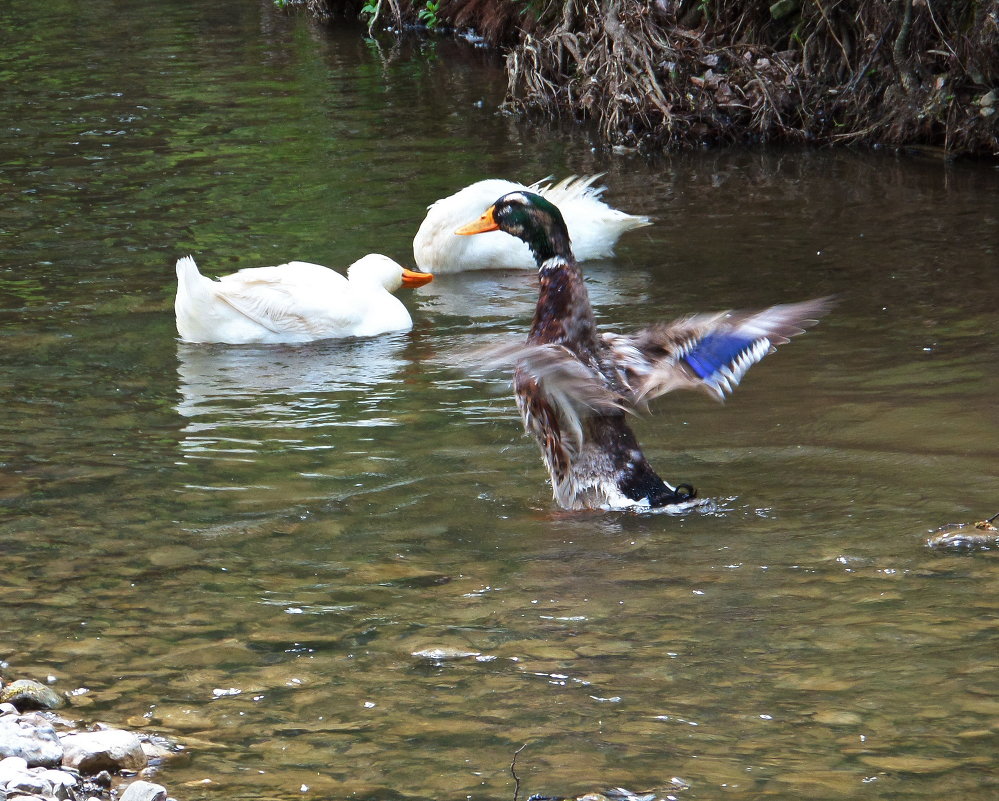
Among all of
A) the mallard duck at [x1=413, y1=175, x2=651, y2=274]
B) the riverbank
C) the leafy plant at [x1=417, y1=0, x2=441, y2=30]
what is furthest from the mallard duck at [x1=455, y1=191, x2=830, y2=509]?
the leafy plant at [x1=417, y1=0, x2=441, y2=30]

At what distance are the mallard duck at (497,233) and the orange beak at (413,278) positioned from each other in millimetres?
459

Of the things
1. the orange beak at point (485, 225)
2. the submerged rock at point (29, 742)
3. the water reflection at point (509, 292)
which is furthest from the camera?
the water reflection at point (509, 292)

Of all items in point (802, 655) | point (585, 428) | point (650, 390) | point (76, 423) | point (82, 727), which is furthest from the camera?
point (76, 423)

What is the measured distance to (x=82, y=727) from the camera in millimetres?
3684

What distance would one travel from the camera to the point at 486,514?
18.1 ft

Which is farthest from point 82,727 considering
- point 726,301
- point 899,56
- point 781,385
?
point 899,56

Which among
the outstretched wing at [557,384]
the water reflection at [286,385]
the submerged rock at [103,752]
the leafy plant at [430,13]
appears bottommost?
the submerged rock at [103,752]

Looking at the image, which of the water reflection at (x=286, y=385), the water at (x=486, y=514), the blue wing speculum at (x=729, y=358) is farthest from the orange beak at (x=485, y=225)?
the blue wing speculum at (x=729, y=358)

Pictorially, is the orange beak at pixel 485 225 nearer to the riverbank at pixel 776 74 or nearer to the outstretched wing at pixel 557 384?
the outstretched wing at pixel 557 384

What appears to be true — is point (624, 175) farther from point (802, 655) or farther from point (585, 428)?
point (802, 655)

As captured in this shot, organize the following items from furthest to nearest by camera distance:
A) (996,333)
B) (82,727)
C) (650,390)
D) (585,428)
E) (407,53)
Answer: (407,53), (996,333), (585,428), (650,390), (82,727)

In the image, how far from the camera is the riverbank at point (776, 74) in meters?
11.8

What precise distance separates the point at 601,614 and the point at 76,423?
11.2 feet

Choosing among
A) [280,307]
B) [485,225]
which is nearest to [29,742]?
[485,225]
